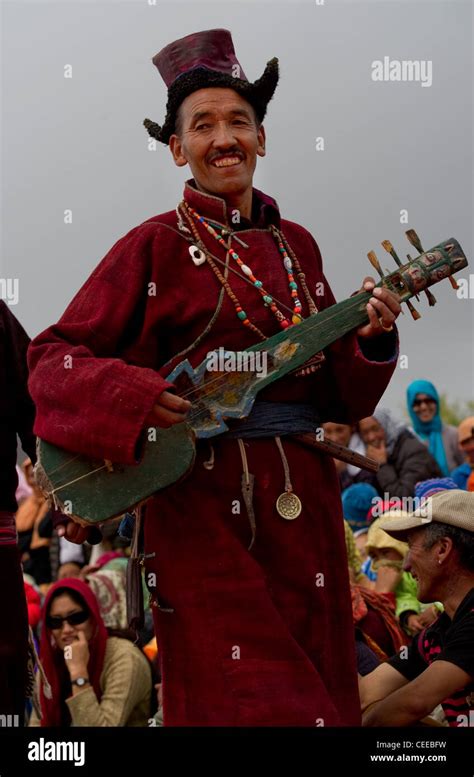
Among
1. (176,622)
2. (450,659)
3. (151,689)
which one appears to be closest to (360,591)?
(151,689)

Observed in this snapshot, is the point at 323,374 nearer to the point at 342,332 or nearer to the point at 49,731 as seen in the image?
the point at 342,332

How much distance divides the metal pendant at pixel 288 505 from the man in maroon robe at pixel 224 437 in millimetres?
21

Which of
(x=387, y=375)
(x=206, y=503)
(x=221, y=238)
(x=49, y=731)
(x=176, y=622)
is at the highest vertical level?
(x=221, y=238)

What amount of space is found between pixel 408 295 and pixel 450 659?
1.31 meters

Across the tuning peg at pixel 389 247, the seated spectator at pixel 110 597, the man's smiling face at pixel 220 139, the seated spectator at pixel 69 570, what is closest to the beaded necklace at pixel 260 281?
the man's smiling face at pixel 220 139

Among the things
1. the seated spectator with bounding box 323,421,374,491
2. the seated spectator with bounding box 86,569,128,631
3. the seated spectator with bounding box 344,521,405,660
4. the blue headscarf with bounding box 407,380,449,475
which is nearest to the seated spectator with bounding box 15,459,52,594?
the seated spectator with bounding box 86,569,128,631

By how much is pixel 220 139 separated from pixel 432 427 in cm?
627

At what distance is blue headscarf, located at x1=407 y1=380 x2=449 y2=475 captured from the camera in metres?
10.4

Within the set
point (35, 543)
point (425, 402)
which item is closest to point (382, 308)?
point (425, 402)

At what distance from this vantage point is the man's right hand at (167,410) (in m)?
4.35

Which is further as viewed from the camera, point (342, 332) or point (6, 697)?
point (6, 697)

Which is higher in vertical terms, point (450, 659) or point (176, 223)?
point (176, 223)

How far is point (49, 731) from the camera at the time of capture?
461 centimetres

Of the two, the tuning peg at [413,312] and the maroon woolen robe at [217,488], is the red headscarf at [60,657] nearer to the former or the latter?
the maroon woolen robe at [217,488]
